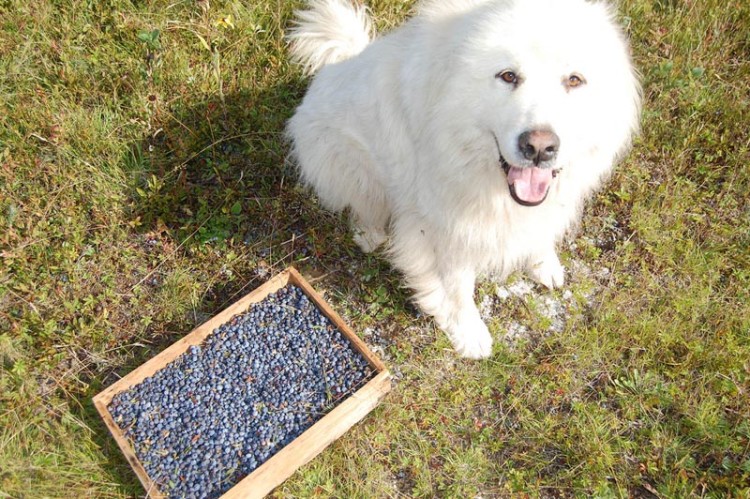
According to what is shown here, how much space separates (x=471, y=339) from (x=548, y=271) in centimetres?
55

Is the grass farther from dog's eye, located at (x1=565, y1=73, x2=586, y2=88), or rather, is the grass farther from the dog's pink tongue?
dog's eye, located at (x1=565, y1=73, x2=586, y2=88)

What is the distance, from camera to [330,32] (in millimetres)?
2850

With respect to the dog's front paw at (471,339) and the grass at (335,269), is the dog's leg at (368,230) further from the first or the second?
the dog's front paw at (471,339)

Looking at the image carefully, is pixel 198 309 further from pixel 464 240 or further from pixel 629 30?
pixel 629 30

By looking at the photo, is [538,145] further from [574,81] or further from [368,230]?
[368,230]

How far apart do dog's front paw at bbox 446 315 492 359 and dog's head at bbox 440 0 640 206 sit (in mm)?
928

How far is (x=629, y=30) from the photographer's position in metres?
3.37

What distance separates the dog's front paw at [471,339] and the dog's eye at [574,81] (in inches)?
46.6

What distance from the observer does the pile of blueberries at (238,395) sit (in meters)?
2.03

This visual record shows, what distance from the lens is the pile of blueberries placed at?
203cm

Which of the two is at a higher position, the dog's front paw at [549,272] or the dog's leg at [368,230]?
the dog's leg at [368,230]

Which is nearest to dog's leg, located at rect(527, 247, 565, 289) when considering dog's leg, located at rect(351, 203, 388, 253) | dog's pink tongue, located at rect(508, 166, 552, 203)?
dog's leg, located at rect(351, 203, 388, 253)

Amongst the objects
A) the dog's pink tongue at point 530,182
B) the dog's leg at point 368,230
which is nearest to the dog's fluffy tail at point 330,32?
the dog's leg at point 368,230

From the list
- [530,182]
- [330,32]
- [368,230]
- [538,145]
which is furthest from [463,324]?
[330,32]
